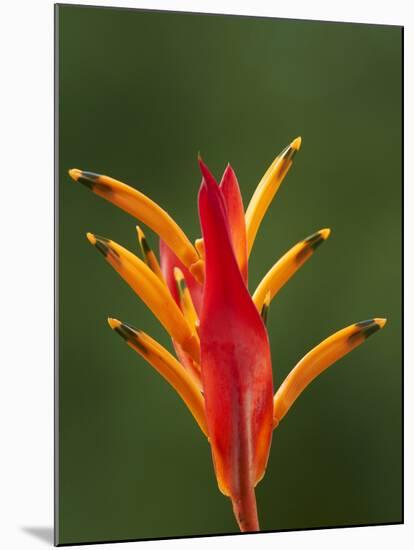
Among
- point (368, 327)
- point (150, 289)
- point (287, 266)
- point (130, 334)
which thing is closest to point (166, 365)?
point (130, 334)

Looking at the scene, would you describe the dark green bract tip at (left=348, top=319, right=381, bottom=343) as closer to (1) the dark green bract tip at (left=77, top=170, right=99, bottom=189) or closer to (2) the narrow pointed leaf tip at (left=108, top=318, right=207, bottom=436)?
(2) the narrow pointed leaf tip at (left=108, top=318, right=207, bottom=436)

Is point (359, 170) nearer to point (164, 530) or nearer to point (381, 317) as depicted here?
point (381, 317)

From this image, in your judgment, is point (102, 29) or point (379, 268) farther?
point (379, 268)

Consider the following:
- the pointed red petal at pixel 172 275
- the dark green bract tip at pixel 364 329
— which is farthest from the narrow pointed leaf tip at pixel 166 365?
the dark green bract tip at pixel 364 329

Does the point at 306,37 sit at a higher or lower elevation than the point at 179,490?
higher

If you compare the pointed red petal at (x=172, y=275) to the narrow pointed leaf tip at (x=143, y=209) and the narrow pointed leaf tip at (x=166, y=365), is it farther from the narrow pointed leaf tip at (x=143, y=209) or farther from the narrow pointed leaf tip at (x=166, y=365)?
the narrow pointed leaf tip at (x=166, y=365)

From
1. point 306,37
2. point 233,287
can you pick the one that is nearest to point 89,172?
point 233,287

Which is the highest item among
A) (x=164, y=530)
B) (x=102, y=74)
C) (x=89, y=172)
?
(x=102, y=74)

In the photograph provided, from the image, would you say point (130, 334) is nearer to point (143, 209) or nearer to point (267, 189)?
point (143, 209)
